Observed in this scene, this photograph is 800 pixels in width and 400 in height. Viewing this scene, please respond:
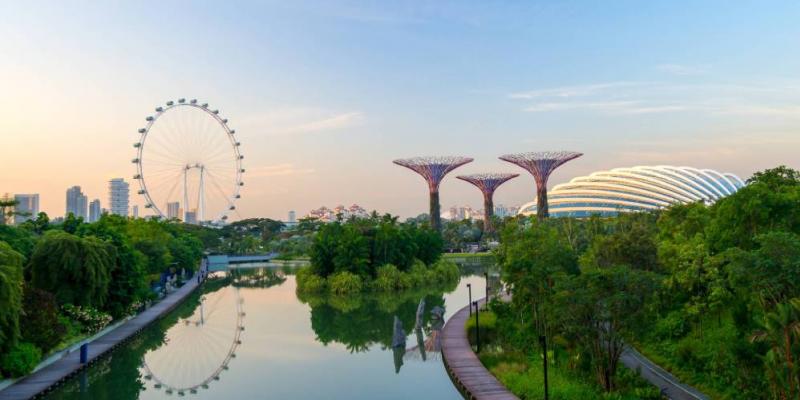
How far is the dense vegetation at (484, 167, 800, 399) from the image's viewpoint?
631 inches

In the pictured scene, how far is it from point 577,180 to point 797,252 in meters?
125

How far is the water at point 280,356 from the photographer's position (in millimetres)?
22562

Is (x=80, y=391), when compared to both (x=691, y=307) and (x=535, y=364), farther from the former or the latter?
(x=691, y=307)

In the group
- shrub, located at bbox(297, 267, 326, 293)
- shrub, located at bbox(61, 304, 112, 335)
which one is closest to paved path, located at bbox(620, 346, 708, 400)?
shrub, located at bbox(61, 304, 112, 335)

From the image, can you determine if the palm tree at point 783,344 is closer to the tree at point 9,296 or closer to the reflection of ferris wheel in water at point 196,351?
the reflection of ferris wheel in water at point 196,351

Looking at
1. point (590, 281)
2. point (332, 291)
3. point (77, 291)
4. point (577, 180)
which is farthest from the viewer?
point (577, 180)

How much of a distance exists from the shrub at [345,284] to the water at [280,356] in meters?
1.39

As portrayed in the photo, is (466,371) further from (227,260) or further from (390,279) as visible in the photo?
(227,260)

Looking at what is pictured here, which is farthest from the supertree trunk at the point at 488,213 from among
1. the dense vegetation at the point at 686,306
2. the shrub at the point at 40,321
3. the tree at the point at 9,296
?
the tree at the point at 9,296

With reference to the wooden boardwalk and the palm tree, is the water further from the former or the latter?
the palm tree

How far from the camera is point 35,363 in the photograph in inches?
870

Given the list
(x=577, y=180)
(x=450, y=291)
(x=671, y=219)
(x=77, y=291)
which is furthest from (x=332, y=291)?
(x=577, y=180)

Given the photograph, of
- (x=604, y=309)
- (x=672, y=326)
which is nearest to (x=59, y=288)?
(x=604, y=309)

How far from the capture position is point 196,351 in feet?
100.0
